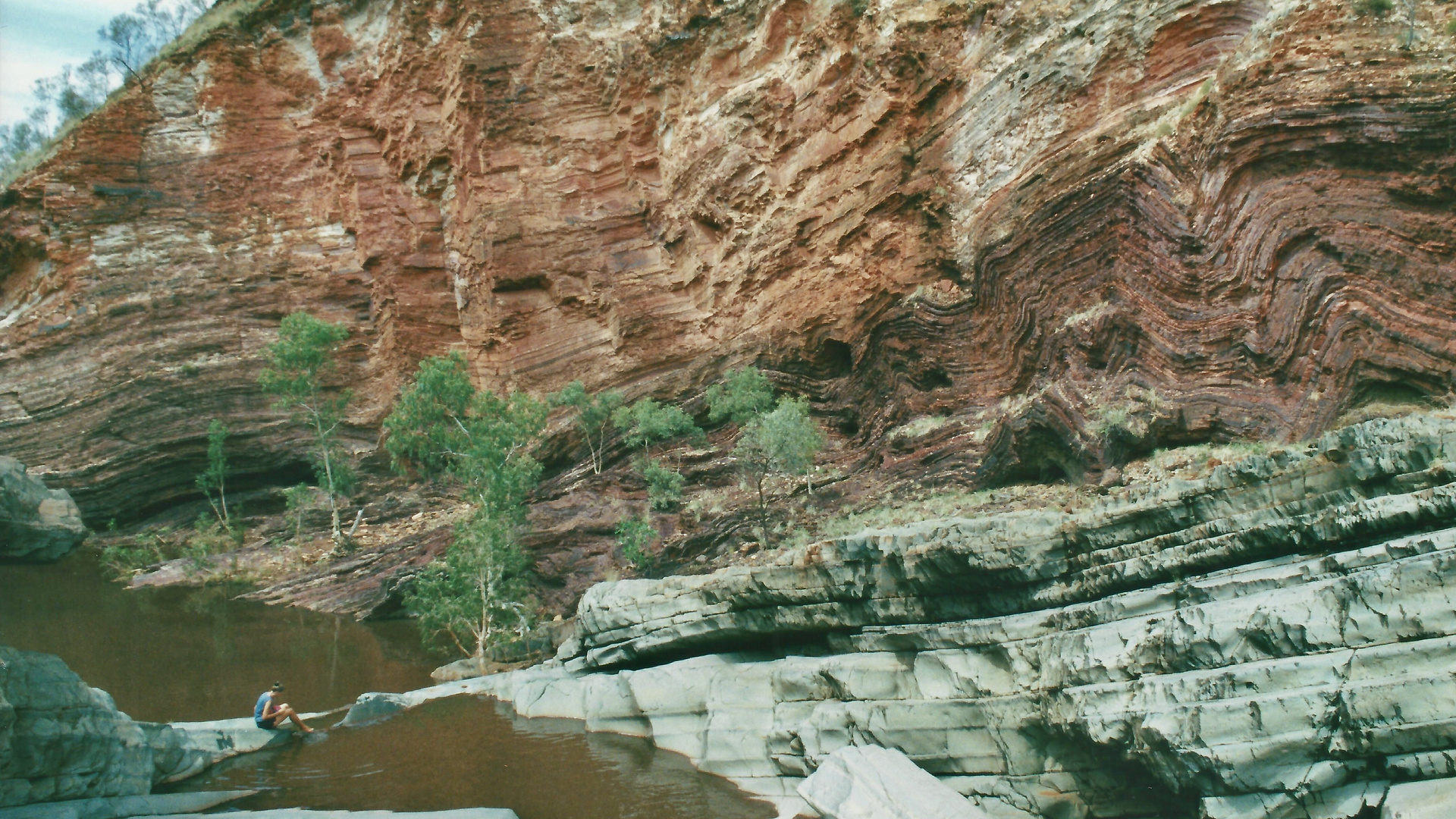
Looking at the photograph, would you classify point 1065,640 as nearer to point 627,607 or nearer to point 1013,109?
point 627,607

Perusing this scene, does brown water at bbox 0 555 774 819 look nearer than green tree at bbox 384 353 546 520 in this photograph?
Yes

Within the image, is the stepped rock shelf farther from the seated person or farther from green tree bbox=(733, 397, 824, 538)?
green tree bbox=(733, 397, 824, 538)

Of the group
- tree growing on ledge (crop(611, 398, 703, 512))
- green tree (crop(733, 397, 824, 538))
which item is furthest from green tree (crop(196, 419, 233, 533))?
green tree (crop(733, 397, 824, 538))

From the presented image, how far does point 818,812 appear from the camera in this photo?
10078mm

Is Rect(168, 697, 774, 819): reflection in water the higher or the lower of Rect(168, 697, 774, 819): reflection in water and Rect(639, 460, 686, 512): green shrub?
the lower

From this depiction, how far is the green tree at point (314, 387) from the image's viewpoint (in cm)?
3080

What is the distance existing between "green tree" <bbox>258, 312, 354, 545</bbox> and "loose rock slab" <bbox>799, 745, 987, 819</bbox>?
77.4 ft

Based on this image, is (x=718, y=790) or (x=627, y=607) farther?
(x=627, y=607)

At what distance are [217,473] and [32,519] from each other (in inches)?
914

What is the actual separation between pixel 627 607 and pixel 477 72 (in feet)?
79.1

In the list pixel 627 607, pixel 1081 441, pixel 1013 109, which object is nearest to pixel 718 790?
pixel 627 607

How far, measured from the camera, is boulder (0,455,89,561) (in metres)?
10.8

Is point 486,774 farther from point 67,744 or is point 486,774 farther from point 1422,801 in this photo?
point 1422,801

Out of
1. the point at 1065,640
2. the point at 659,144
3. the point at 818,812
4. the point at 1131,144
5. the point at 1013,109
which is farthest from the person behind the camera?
the point at 659,144
